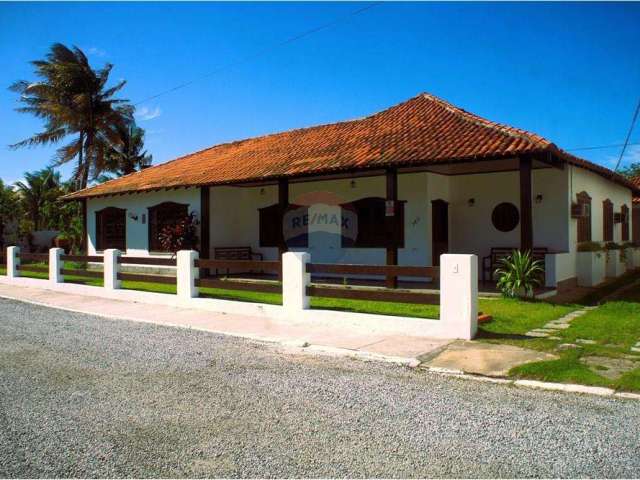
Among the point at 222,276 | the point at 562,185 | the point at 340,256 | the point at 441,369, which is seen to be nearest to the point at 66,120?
the point at 222,276

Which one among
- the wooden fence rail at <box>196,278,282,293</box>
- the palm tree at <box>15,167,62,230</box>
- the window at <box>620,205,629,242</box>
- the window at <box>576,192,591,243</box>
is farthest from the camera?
the palm tree at <box>15,167,62,230</box>

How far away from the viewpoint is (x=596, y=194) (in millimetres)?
14938

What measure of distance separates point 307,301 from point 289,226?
7464 millimetres

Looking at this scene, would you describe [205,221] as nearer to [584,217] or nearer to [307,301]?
[307,301]

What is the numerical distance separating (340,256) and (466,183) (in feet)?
13.0

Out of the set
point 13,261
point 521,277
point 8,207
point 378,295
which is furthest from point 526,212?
point 8,207

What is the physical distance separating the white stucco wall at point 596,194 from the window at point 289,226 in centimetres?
715

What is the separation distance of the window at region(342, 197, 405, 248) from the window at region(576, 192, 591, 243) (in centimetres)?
431

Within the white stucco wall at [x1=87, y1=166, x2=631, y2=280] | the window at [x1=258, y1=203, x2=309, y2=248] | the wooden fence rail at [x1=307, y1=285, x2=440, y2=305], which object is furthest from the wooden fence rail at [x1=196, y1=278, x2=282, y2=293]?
the window at [x1=258, y1=203, x2=309, y2=248]

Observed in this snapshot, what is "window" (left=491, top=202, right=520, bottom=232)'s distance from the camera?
44.5 feet

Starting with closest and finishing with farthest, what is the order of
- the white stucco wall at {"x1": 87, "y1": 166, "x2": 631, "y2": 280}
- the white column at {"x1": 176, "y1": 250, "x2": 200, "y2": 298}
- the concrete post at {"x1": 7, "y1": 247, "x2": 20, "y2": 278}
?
1. the white column at {"x1": 176, "y1": 250, "x2": 200, "y2": 298}
2. the white stucco wall at {"x1": 87, "y1": 166, "x2": 631, "y2": 280}
3. the concrete post at {"x1": 7, "y1": 247, "x2": 20, "y2": 278}

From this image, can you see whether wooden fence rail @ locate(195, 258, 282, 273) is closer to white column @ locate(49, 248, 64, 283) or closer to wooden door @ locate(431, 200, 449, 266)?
wooden door @ locate(431, 200, 449, 266)

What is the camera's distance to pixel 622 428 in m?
3.90

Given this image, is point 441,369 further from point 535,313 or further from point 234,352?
point 535,313
